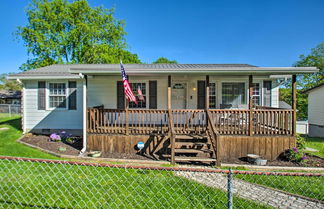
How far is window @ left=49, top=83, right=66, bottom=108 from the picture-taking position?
8.78m

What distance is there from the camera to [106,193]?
340cm

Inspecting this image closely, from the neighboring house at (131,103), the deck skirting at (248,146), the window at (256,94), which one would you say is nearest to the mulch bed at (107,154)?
the deck skirting at (248,146)

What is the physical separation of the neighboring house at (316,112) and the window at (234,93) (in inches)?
319

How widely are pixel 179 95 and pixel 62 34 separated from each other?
1909 cm

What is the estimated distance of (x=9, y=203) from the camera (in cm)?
295

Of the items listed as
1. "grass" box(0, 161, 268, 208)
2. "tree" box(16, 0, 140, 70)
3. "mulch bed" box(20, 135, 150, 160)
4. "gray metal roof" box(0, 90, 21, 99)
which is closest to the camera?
"grass" box(0, 161, 268, 208)

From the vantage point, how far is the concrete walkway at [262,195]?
126 inches

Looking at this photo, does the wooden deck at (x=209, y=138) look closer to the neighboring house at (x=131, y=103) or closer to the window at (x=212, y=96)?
the neighboring house at (x=131, y=103)

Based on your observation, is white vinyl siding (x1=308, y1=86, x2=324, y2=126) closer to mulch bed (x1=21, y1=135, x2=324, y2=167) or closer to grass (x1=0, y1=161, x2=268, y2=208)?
mulch bed (x1=21, y1=135, x2=324, y2=167)

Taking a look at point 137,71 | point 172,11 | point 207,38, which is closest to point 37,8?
point 172,11

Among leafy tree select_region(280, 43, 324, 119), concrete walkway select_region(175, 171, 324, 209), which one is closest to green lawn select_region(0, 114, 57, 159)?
concrete walkway select_region(175, 171, 324, 209)

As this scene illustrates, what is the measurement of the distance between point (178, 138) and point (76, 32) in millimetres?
21358

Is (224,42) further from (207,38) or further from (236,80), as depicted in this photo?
(236,80)

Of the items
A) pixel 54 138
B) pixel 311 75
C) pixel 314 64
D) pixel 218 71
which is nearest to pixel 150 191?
pixel 218 71
